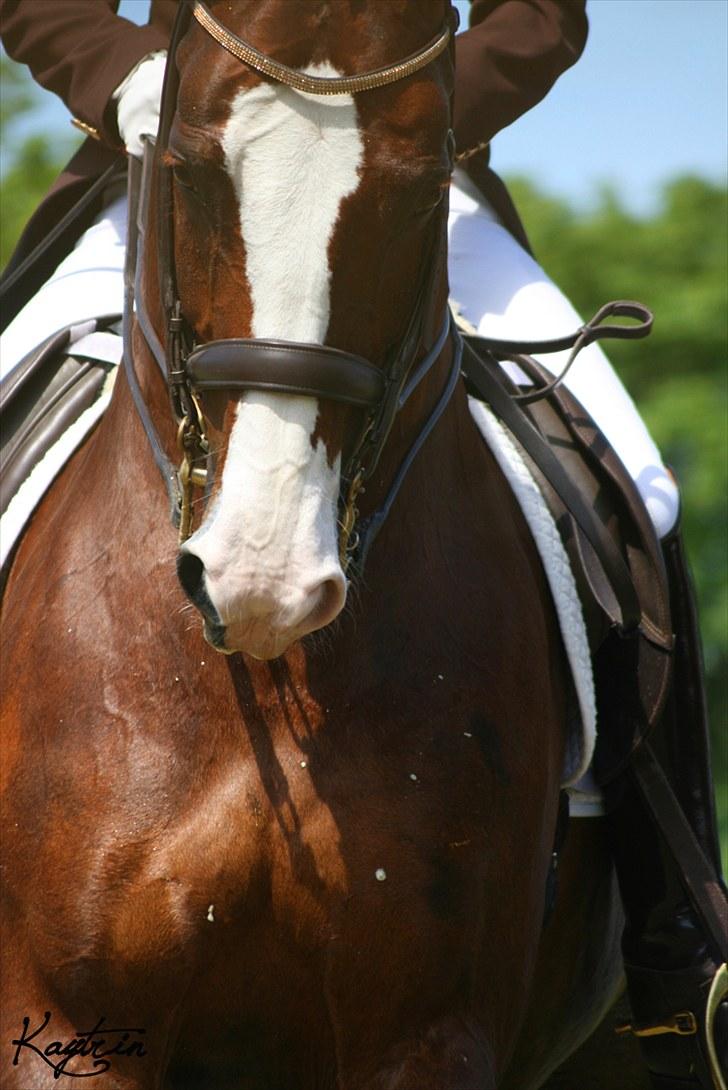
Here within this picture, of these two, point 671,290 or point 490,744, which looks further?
point 671,290

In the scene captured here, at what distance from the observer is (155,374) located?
331 centimetres

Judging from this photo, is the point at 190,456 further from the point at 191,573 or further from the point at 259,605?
the point at 259,605

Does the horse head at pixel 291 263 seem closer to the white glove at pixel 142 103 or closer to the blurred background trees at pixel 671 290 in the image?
the white glove at pixel 142 103

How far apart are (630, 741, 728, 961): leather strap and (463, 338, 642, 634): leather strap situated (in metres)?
0.37

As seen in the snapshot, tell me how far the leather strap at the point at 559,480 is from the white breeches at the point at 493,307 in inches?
15.8

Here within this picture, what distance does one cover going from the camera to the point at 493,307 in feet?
15.2

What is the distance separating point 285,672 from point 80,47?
1.86 metres

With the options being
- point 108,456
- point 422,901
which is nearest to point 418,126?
point 108,456

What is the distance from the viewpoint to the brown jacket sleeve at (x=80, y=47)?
4.02 meters

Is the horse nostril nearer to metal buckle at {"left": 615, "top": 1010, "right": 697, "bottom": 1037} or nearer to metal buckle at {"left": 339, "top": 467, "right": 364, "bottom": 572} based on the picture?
metal buckle at {"left": 339, "top": 467, "right": 364, "bottom": 572}

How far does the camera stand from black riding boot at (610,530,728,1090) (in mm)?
4156

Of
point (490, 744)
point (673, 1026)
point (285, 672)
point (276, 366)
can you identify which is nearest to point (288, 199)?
point (276, 366)

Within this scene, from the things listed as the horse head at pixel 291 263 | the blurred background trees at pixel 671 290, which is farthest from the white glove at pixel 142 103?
the blurred background trees at pixel 671 290

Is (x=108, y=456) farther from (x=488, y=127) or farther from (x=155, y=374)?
(x=488, y=127)
